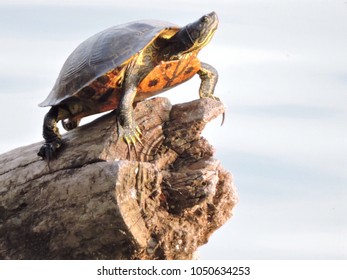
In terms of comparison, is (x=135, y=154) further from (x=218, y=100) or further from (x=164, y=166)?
(x=218, y=100)

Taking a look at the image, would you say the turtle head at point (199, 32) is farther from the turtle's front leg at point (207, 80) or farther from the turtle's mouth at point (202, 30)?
the turtle's front leg at point (207, 80)

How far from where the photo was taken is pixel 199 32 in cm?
658

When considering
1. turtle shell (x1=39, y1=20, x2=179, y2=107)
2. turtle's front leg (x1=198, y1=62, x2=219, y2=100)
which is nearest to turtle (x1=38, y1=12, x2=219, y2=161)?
turtle shell (x1=39, y1=20, x2=179, y2=107)

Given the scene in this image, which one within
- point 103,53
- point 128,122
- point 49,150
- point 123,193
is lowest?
point 123,193

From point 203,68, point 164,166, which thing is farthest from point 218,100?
point 164,166

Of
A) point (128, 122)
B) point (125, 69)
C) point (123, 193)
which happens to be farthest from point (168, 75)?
point (123, 193)

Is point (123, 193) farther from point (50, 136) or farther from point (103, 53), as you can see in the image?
point (103, 53)

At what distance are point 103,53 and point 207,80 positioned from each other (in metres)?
1.19

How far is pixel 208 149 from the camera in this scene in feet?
21.0

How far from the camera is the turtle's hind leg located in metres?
6.54

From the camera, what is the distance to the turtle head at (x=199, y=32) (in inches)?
259

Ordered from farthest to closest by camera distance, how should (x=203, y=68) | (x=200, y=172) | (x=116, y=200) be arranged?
(x=203, y=68)
(x=200, y=172)
(x=116, y=200)

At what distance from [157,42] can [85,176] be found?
1584mm

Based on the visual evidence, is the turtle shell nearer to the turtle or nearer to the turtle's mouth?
the turtle
